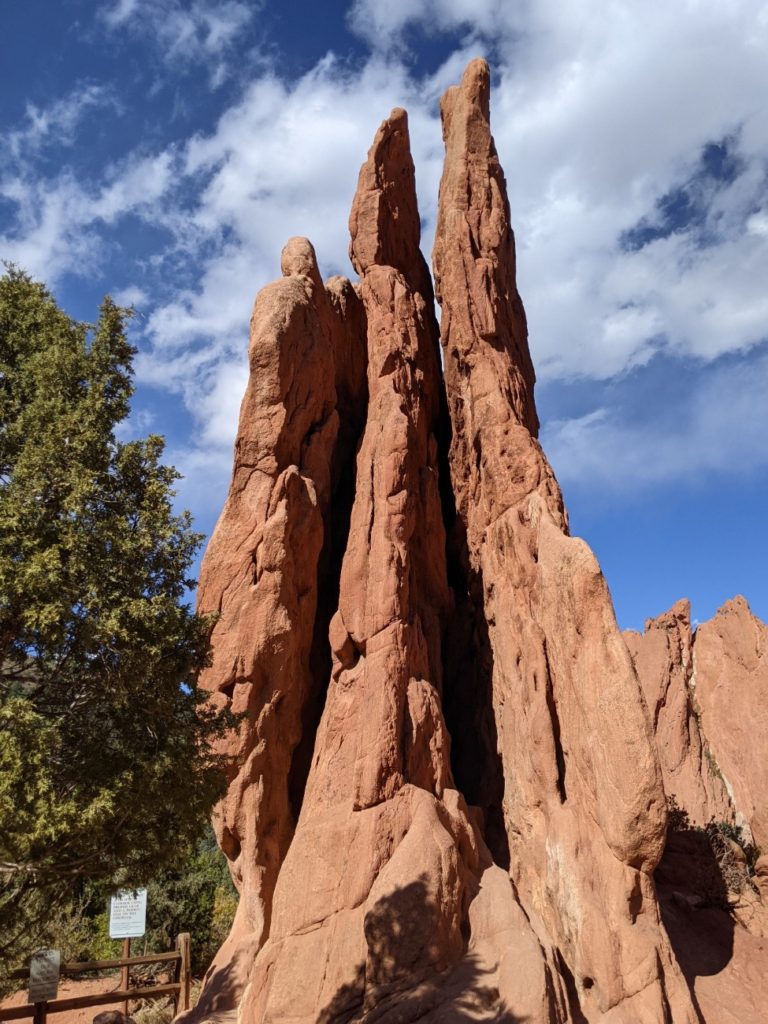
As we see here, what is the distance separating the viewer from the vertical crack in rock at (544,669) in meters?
13.0

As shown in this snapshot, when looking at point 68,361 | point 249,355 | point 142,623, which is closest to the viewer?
point 142,623

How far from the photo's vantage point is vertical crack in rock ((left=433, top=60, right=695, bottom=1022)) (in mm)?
12977

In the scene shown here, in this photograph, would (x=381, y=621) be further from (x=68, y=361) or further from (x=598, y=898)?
(x=68, y=361)

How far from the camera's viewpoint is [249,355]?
17.9m

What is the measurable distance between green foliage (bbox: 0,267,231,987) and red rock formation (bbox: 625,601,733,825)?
24457mm

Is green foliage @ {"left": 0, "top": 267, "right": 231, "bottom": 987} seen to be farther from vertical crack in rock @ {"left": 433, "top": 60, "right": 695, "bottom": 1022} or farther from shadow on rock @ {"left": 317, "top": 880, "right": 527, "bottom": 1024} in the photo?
vertical crack in rock @ {"left": 433, "top": 60, "right": 695, "bottom": 1022}

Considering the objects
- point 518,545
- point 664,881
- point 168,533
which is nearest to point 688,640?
point 664,881

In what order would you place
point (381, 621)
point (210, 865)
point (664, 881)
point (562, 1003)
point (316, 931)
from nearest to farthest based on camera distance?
point (562, 1003), point (316, 931), point (381, 621), point (664, 881), point (210, 865)

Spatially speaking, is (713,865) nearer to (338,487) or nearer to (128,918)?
(338,487)

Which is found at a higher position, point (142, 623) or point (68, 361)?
point (68, 361)

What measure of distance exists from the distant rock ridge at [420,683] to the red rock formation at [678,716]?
6.31 metres

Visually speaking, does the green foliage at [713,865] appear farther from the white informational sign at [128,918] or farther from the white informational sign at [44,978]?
the white informational sign at [44,978]

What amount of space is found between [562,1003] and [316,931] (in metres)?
3.98

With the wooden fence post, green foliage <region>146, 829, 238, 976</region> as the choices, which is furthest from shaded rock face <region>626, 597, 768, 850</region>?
the wooden fence post
